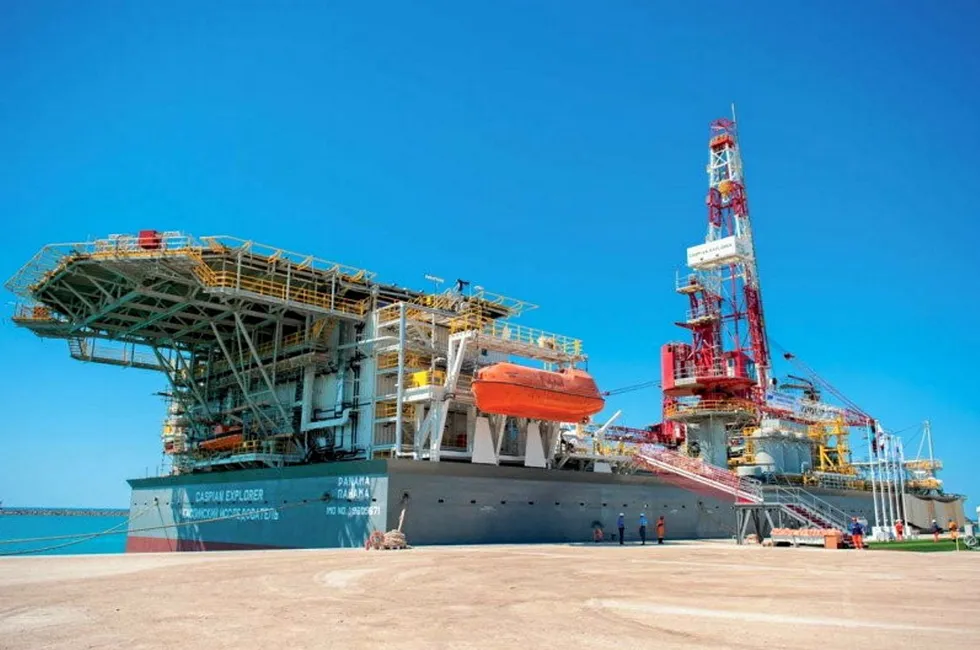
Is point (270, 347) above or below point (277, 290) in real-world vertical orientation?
below

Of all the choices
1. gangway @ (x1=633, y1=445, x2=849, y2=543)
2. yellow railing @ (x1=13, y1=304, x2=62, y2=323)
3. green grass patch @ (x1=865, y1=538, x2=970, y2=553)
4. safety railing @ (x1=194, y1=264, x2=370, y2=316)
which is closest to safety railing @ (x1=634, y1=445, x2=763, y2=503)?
gangway @ (x1=633, y1=445, x2=849, y2=543)

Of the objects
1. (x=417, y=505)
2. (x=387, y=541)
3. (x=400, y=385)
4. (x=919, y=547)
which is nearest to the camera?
(x=387, y=541)

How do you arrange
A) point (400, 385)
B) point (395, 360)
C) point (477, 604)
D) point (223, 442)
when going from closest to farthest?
point (477, 604), point (400, 385), point (395, 360), point (223, 442)

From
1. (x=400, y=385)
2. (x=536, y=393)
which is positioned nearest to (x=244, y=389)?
(x=400, y=385)

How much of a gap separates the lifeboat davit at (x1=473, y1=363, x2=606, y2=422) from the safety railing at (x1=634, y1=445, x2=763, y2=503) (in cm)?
835

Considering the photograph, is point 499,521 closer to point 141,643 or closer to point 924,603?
point 924,603

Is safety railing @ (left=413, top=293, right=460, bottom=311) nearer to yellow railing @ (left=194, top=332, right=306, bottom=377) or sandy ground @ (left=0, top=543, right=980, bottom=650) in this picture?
yellow railing @ (left=194, top=332, right=306, bottom=377)

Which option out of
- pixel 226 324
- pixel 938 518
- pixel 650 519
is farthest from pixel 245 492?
pixel 938 518

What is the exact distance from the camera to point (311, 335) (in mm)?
36031

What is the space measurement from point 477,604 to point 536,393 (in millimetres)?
20042

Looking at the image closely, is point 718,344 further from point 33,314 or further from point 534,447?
point 33,314

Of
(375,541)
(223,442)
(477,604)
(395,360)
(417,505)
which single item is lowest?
(375,541)

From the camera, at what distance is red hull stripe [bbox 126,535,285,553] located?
118ft

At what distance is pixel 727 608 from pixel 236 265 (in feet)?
87.5
